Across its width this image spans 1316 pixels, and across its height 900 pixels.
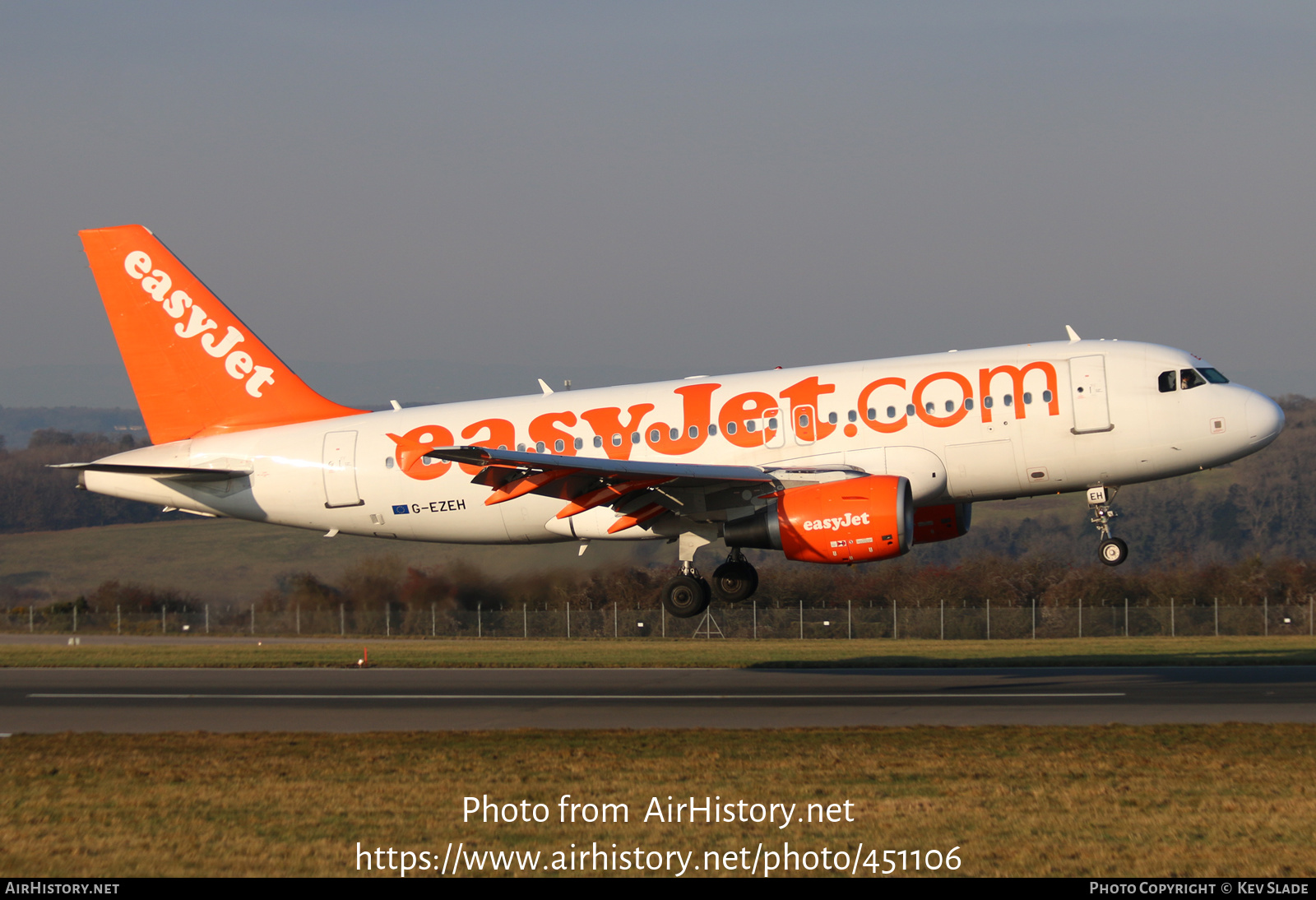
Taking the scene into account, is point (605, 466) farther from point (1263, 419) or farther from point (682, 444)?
point (1263, 419)

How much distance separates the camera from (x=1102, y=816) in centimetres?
1669

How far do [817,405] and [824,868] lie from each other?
48.9 feet

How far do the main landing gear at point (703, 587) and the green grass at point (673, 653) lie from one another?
41.6 feet

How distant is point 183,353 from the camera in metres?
33.2

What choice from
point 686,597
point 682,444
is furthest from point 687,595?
point 682,444

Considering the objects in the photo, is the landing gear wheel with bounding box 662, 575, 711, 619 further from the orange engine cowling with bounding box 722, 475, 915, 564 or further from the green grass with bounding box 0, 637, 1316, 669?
the green grass with bounding box 0, 637, 1316, 669

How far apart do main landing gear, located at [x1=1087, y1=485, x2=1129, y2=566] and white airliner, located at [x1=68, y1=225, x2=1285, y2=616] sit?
56mm

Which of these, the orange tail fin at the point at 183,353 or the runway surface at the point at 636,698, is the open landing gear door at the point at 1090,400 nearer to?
the runway surface at the point at 636,698

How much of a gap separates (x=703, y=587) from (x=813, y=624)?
3278cm

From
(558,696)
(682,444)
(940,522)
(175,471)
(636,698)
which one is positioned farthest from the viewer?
(558,696)

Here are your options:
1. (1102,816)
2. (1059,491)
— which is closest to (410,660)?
(1059,491)

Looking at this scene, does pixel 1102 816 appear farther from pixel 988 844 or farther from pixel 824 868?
pixel 824 868

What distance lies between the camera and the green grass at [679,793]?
15.1 metres

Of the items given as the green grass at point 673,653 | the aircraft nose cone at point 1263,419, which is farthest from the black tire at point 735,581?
the green grass at point 673,653
